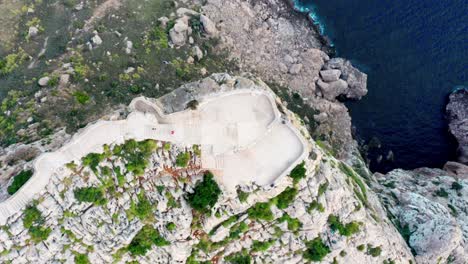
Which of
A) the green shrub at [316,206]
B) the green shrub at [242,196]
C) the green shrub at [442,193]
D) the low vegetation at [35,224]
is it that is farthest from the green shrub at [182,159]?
the green shrub at [442,193]

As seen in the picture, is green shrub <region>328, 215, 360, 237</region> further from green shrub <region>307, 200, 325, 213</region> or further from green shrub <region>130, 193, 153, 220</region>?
green shrub <region>130, 193, 153, 220</region>

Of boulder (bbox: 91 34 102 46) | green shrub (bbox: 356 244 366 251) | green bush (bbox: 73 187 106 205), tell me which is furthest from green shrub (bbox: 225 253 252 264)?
boulder (bbox: 91 34 102 46)

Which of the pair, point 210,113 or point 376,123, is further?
point 376,123

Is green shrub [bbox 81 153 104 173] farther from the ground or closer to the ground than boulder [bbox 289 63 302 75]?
closer to the ground

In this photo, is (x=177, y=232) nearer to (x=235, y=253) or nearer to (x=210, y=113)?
(x=235, y=253)

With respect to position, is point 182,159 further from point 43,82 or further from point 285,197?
point 43,82

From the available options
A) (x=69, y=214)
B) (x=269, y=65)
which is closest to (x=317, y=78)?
(x=269, y=65)

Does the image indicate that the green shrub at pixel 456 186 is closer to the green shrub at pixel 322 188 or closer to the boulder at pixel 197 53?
the green shrub at pixel 322 188
